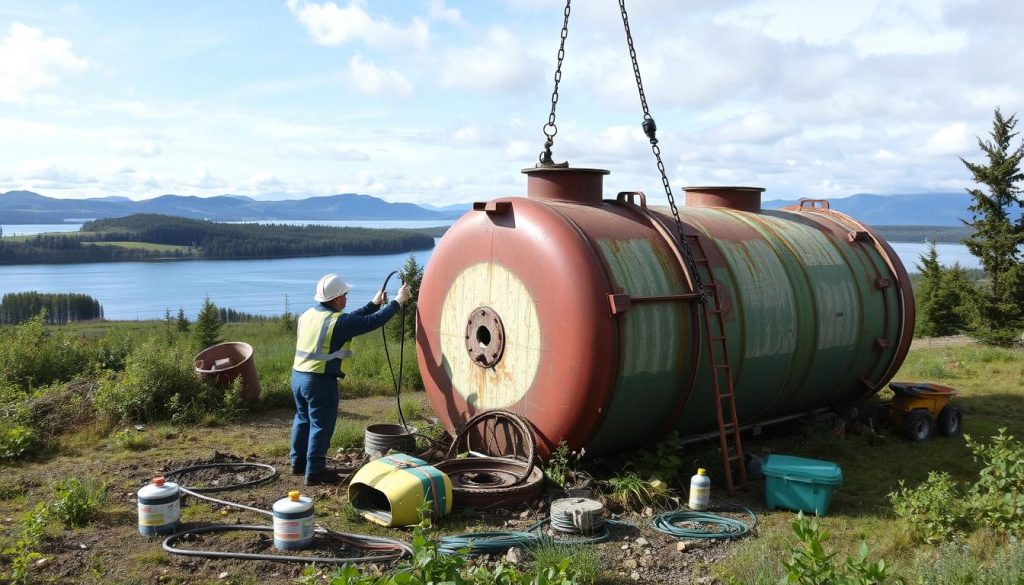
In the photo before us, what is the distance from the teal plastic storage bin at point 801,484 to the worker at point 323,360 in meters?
3.91

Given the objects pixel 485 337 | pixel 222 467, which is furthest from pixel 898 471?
pixel 222 467

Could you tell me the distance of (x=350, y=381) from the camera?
13.0m

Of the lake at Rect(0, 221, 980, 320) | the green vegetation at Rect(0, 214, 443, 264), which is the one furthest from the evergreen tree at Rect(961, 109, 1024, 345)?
the green vegetation at Rect(0, 214, 443, 264)

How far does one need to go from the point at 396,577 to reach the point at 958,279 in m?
26.3

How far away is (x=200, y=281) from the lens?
344 feet

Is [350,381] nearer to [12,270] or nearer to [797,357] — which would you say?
[797,357]

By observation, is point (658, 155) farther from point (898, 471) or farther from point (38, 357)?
point (38, 357)

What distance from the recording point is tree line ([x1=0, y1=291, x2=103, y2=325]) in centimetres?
6250

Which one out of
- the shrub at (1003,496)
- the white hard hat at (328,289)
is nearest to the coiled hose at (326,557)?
the white hard hat at (328,289)

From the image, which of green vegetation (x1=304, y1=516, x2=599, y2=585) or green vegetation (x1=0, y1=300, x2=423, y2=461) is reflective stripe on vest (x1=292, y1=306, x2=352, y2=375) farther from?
green vegetation (x1=304, y1=516, x2=599, y2=585)

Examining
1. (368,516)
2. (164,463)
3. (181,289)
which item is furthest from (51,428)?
(181,289)

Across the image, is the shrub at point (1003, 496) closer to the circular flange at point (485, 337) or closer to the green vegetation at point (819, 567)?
the green vegetation at point (819, 567)

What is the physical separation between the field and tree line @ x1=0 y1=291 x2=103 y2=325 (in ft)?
195

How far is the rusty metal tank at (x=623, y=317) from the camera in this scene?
7184mm
